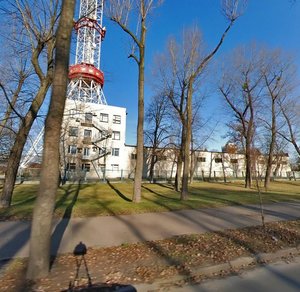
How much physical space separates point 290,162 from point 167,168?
123 ft

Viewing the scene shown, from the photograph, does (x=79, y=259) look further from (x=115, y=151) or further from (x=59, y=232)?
(x=115, y=151)

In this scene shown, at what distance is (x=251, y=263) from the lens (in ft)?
18.0

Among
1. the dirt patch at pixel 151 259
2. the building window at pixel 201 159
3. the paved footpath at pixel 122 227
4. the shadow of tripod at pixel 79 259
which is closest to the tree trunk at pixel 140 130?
the paved footpath at pixel 122 227

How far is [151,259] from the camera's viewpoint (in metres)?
5.35

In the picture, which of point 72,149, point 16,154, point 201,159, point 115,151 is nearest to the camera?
point 16,154

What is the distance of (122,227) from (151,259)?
9.72 feet

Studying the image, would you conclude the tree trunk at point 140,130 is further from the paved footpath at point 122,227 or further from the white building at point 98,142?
the white building at point 98,142

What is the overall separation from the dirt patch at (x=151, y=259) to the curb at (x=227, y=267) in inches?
4.5

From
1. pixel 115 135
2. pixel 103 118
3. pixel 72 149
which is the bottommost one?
pixel 72 149

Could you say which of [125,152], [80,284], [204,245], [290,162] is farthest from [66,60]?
[290,162]

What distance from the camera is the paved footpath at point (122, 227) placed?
6.39 m

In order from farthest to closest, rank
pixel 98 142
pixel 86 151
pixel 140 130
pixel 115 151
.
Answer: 1. pixel 115 151
2. pixel 98 142
3. pixel 86 151
4. pixel 140 130

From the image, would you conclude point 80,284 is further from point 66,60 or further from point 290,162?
point 290,162

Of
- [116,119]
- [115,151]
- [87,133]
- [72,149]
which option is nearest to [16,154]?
[72,149]
